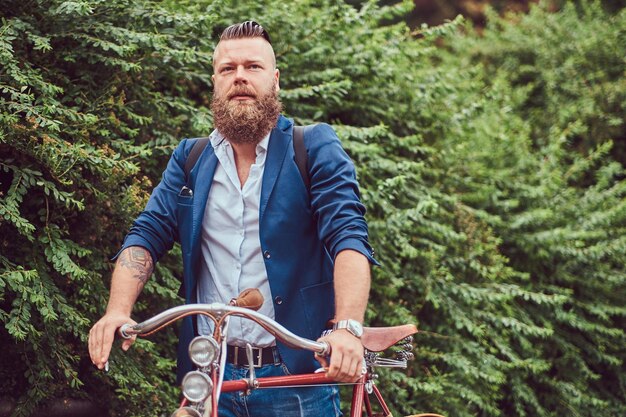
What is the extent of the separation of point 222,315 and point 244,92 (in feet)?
3.41

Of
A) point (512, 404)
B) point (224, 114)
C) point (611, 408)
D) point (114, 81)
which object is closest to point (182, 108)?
point (114, 81)

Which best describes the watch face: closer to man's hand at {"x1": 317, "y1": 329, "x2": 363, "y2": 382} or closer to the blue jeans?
man's hand at {"x1": 317, "y1": 329, "x2": 363, "y2": 382}

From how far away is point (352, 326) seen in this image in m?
2.72

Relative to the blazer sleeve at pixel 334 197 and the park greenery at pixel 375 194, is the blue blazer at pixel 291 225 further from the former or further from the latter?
the park greenery at pixel 375 194

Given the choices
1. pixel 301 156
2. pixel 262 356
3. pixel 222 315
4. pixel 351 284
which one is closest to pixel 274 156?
pixel 301 156

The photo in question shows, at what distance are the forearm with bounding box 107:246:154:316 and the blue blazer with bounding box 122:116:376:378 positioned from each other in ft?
0.15

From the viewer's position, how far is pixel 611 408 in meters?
6.59

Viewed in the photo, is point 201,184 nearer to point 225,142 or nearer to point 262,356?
point 225,142

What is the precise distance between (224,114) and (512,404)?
3954 millimetres

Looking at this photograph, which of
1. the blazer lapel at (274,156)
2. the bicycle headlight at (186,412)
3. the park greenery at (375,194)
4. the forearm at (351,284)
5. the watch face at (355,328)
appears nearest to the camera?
the bicycle headlight at (186,412)

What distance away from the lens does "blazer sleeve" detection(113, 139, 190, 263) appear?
3.13m

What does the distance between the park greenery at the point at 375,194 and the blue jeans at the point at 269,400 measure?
81cm

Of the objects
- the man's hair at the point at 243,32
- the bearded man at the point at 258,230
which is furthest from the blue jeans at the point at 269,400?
the man's hair at the point at 243,32

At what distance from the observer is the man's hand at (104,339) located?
2.68 m
